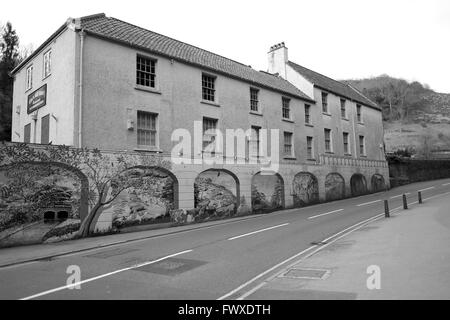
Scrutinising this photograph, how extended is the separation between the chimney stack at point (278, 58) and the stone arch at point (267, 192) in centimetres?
1131

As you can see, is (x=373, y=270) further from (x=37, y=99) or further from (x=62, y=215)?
(x=37, y=99)

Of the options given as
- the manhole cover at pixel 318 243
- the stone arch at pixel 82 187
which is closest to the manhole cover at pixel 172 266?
the manhole cover at pixel 318 243

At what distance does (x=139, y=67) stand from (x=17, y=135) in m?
9.05

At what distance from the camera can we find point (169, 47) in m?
20.1

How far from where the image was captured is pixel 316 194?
2741cm

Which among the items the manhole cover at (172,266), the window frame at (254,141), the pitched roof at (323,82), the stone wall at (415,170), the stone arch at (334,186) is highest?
the pitched roof at (323,82)

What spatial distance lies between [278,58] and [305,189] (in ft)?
41.0

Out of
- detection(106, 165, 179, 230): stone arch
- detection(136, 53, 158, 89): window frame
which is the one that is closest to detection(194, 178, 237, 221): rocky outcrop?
detection(106, 165, 179, 230): stone arch

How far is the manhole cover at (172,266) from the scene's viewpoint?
831cm

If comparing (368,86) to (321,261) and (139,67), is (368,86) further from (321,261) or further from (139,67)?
(321,261)

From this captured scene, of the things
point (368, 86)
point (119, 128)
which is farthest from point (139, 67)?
point (368, 86)

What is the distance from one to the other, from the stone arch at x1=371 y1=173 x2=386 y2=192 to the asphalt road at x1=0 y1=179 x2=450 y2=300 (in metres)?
22.0

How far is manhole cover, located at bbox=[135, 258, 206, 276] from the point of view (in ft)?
27.3

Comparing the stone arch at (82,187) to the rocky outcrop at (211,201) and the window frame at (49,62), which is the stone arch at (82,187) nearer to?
the rocky outcrop at (211,201)
